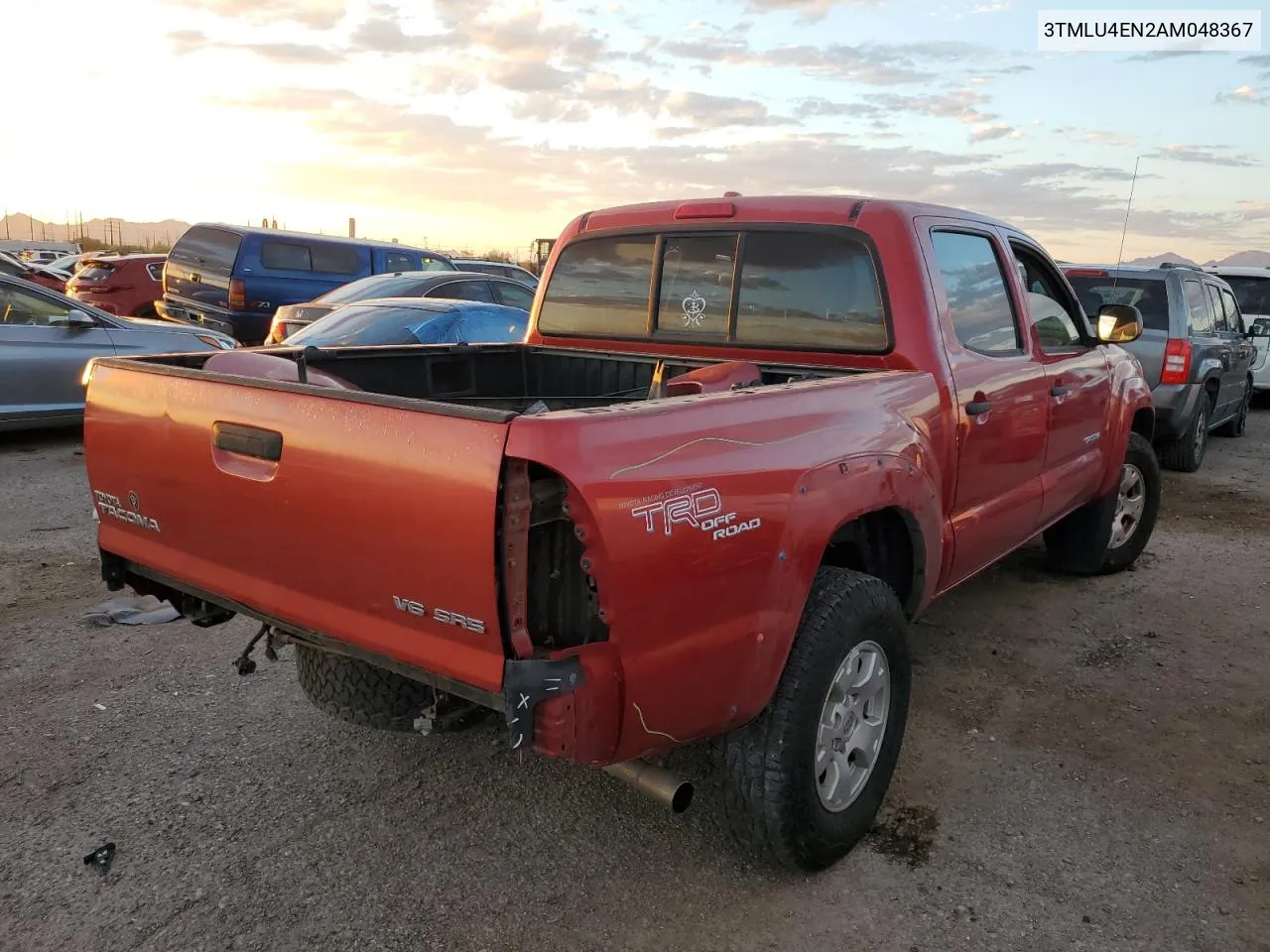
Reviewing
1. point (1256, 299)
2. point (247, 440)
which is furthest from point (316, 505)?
point (1256, 299)

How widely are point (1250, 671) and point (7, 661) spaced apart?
5.55 metres

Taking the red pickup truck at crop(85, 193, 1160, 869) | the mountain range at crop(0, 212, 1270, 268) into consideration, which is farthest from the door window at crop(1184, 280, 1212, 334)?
the mountain range at crop(0, 212, 1270, 268)

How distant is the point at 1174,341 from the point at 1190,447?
1.26 metres

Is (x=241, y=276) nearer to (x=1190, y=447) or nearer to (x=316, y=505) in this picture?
(x=1190, y=447)

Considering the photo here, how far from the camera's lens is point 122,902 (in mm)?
2609

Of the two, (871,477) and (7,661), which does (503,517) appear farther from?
(7,661)

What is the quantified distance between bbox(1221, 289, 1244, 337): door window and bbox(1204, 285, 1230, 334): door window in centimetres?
13

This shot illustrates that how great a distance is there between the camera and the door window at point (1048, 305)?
14.4 feet

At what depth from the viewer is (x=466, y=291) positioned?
34.4 feet

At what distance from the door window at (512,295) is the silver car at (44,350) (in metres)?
3.90

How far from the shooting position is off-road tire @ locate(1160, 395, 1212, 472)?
29.0ft

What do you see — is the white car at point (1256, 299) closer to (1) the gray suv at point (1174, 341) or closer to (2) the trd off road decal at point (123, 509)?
(1) the gray suv at point (1174, 341)

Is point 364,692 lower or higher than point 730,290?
lower

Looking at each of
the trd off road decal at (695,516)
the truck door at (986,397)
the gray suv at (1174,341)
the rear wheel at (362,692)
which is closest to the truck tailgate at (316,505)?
the trd off road decal at (695,516)
